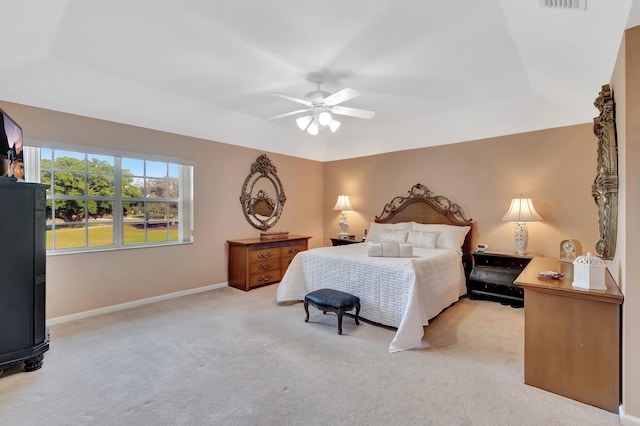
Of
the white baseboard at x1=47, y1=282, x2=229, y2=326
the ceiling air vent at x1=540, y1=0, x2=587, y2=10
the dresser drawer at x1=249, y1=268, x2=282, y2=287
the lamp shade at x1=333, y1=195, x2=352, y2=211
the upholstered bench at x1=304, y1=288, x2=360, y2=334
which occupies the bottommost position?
→ the white baseboard at x1=47, y1=282, x2=229, y2=326

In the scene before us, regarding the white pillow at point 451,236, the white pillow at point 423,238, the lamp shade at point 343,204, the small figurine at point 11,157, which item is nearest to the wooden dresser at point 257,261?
the lamp shade at point 343,204

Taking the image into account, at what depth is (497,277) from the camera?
4.10 m

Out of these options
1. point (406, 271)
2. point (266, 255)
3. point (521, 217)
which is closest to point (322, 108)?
point (406, 271)

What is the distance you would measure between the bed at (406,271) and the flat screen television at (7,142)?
2.94 metres

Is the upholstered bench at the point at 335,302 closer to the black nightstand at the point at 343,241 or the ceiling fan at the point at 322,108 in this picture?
the ceiling fan at the point at 322,108

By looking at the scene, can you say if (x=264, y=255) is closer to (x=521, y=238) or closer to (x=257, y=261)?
(x=257, y=261)

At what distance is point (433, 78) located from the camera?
3.37 metres

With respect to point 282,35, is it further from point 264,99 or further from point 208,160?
point 208,160

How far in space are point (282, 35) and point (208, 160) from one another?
9.19 feet

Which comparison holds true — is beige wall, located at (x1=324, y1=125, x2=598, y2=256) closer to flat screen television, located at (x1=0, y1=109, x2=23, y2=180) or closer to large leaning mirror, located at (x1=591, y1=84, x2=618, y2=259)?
large leaning mirror, located at (x1=591, y1=84, x2=618, y2=259)

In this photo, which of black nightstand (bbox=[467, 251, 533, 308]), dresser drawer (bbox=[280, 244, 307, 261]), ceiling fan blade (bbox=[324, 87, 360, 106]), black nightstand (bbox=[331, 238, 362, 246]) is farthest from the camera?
black nightstand (bbox=[331, 238, 362, 246])

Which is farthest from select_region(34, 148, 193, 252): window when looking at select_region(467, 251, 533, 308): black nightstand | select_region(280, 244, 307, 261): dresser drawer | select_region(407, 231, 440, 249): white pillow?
select_region(467, 251, 533, 308): black nightstand

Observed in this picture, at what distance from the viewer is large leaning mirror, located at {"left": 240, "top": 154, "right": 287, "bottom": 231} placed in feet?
17.8

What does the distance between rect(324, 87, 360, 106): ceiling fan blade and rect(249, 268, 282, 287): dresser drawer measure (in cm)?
303
